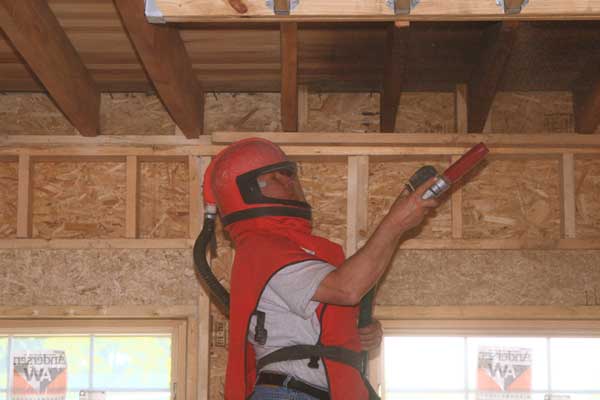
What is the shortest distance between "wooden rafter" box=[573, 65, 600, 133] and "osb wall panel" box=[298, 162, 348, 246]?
46.2 inches

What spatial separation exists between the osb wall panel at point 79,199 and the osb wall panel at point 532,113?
6.32 feet

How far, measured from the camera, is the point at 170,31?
330cm

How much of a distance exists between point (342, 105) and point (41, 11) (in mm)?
1572

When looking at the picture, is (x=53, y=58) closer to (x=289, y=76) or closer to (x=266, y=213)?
(x=289, y=76)

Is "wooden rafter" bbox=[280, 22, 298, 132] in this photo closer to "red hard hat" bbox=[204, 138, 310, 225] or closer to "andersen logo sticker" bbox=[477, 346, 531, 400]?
"red hard hat" bbox=[204, 138, 310, 225]

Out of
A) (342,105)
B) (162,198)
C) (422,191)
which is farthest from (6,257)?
(422,191)

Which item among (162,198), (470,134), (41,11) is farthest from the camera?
(162,198)

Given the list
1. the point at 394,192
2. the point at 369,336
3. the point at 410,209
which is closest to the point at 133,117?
the point at 394,192

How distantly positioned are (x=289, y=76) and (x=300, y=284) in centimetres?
146

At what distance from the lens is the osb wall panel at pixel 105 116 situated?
407 cm

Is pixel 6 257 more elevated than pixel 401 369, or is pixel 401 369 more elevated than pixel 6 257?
pixel 6 257

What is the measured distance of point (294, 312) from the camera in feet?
7.59

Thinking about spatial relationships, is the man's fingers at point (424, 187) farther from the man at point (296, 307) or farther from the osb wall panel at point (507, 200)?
the osb wall panel at point (507, 200)

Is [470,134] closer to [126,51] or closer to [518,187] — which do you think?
[518,187]
